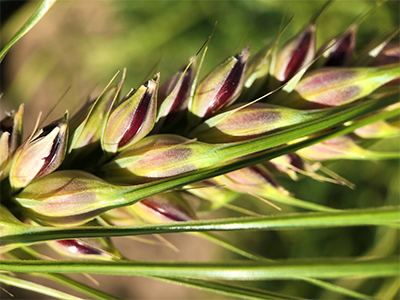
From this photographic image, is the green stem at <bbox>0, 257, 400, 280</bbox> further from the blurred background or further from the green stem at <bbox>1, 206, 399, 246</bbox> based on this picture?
the blurred background

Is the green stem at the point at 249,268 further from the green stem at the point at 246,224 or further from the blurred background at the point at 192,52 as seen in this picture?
the blurred background at the point at 192,52

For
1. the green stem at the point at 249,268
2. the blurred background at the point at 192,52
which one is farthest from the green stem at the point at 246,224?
the blurred background at the point at 192,52

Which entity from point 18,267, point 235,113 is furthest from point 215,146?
point 18,267

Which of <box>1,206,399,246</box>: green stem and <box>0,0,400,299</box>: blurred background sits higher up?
<box>0,0,400,299</box>: blurred background

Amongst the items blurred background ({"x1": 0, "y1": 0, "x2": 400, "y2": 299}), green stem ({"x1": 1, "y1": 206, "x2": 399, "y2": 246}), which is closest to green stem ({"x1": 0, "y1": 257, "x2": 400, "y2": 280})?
green stem ({"x1": 1, "y1": 206, "x2": 399, "y2": 246})

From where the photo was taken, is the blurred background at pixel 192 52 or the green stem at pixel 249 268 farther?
the blurred background at pixel 192 52

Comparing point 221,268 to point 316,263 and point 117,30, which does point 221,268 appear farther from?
point 117,30

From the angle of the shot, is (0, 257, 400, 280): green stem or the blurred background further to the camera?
the blurred background

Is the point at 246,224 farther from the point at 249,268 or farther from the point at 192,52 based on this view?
the point at 192,52

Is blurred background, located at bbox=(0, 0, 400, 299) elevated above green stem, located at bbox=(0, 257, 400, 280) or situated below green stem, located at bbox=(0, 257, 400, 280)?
above

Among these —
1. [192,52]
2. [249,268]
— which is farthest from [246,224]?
[192,52]
